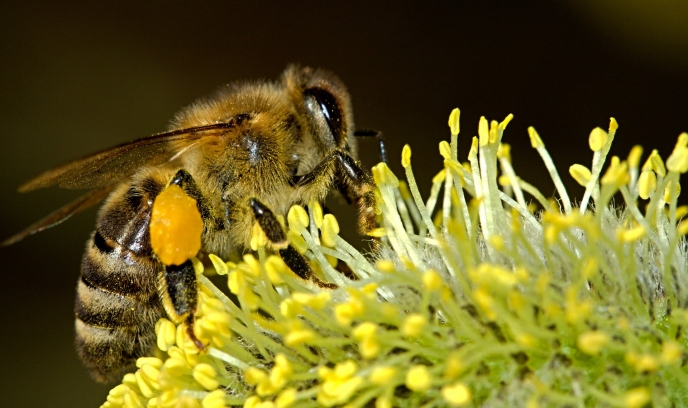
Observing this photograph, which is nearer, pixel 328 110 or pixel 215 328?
pixel 215 328

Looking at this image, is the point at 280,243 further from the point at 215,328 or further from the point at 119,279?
the point at 119,279

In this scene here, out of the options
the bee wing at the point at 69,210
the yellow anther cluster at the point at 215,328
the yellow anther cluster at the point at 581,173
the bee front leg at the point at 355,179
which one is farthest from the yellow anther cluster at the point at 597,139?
the bee wing at the point at 69,210

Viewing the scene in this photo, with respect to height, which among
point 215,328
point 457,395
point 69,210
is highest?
point 69,210

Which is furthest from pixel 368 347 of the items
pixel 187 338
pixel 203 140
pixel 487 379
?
pixel 203 140

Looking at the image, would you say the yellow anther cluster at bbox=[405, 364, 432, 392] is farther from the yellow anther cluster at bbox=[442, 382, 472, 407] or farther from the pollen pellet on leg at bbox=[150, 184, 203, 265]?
the pollen pellet on leg at bbox=[150, 184, 203, 265]

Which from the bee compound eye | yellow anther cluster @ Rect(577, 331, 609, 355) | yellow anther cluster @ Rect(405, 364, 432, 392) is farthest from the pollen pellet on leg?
yellow anther cluster @ Rect(577, 331, 609, 355)

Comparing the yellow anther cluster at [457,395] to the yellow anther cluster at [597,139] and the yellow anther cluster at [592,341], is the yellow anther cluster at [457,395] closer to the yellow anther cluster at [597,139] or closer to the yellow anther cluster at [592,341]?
the yellow anther cluster at [592,341]

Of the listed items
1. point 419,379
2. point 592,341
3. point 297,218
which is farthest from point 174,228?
point 592,341
